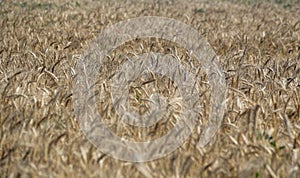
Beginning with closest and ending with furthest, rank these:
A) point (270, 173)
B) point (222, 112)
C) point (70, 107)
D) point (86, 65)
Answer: point (270, 173)
point (222, 112)
point (70, 107)
point (86, 65)

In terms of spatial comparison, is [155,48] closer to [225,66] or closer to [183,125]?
[225,66]

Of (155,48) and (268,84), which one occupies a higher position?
(155,48)

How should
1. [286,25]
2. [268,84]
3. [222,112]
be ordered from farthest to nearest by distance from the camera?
[286,25]
[268,84]
[222,112]

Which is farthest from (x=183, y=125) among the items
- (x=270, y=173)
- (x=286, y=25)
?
(x=286, y=25)

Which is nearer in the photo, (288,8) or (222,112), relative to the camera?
(222,112)

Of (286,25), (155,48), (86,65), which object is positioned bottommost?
(86,65)

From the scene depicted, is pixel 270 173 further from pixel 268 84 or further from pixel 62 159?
pixel 268 84

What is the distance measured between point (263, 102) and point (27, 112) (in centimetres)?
166

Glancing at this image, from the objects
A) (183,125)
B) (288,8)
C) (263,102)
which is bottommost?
(183,125)

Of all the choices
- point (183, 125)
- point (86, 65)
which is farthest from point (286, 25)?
point (183, 125)

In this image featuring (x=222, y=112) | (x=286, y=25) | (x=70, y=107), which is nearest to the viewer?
(x=222, y=112)

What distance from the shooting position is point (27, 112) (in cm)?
358

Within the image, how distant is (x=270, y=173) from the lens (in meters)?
2.75

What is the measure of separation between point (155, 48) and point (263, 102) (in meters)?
3.20
